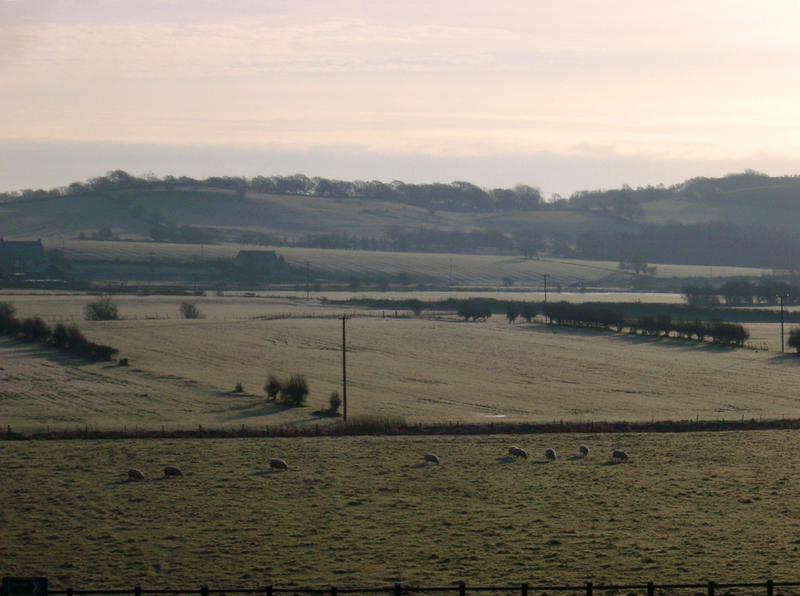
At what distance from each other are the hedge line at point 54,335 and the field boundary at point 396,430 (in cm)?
1554

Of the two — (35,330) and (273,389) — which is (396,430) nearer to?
(273,389)

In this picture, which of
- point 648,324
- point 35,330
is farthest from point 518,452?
point 648,324

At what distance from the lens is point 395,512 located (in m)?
18.4

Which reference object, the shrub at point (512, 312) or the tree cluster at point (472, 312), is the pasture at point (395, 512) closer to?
the shrub at point (512, 312)

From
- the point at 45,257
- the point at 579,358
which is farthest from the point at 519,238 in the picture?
the point at 579,358

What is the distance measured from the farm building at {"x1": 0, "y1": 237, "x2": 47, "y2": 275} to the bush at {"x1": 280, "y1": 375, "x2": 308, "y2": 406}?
6915 cm

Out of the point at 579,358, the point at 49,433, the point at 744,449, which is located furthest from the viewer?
the point at 579,358

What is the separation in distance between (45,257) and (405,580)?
9601 cm

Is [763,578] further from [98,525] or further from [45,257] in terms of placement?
[45,257]

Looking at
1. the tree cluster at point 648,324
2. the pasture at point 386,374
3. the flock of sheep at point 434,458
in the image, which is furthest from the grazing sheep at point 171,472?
the tree cluster at point 648,324

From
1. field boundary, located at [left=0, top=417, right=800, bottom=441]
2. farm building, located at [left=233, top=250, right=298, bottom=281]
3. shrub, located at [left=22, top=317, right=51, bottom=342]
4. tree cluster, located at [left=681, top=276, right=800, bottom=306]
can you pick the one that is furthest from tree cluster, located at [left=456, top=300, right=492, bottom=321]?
field boundary, located at [left=0, top=417, right=800, bottom=441]

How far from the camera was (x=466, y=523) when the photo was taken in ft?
57.8

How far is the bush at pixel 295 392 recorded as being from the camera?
3422 centimetres

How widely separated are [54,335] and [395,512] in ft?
109
